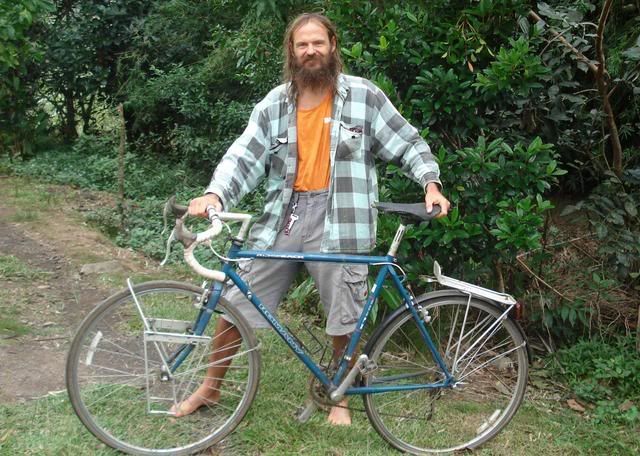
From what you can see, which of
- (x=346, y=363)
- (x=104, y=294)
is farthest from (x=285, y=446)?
(x=104, y=294)

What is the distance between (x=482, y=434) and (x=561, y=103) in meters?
1.91

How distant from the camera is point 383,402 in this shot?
11.9 feet

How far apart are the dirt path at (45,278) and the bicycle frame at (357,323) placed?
1251 mm

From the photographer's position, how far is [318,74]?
325 centimetres

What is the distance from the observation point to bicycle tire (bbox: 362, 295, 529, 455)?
3.41m

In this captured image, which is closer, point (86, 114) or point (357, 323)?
point (357, 323)

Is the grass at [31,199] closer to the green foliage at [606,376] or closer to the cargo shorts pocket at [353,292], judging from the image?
the cargo shorts pocket at [353,292]

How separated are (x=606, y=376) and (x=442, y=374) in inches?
49.6

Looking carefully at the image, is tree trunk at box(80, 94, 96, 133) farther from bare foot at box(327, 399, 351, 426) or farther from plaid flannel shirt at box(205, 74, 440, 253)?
bare foot at box(327, 399, 351, 426)

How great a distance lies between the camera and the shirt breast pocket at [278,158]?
11.0 feet

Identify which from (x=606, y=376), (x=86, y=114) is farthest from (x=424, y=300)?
(x=86, y=114)

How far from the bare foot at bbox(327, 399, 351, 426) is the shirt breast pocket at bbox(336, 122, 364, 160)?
1.21 meters

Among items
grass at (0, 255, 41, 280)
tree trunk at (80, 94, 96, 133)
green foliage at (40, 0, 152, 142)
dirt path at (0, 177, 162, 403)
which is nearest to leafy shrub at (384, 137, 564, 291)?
dirt path at (0, 177, 162, 403)

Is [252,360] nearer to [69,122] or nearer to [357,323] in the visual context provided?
[357,323]
